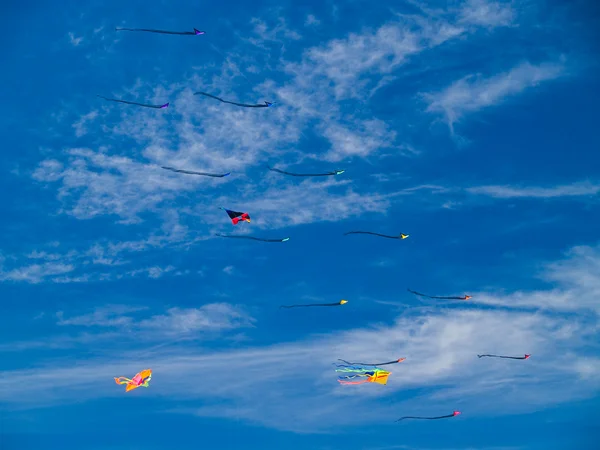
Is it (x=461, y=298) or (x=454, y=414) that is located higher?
(x=461, y=298)

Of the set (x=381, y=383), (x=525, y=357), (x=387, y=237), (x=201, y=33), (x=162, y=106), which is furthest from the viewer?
(x=381, y=383)

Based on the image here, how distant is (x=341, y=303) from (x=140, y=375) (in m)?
25.7

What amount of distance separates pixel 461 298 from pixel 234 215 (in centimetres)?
2369

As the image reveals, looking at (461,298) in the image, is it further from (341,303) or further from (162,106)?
(162,106)

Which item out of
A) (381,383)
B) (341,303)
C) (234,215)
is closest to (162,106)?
(234,215)

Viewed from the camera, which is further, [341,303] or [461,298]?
[461,298]

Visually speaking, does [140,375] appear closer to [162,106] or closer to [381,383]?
[381,383]

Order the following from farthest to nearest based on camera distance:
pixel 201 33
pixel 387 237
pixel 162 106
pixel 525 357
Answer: pixel 525 357 < pixel 387 237 < pixel 162 106 < pixel 201 33

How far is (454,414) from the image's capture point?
4475 cm

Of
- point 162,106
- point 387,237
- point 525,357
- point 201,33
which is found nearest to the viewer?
point 201,33

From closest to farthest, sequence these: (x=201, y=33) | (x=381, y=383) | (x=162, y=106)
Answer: (x=201, y=33), (x=162, y=106), (x=381, y=383)

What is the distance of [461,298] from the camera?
45312mm

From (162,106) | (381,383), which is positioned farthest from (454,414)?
(162,106)

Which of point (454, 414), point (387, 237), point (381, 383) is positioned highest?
point (387, 237)
